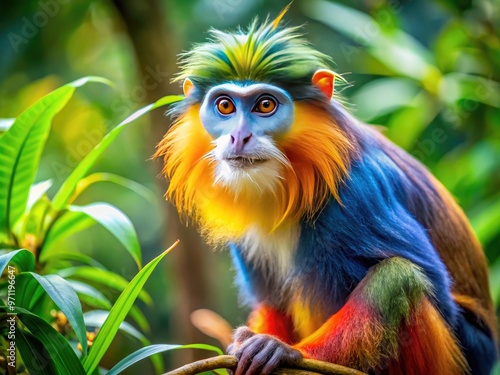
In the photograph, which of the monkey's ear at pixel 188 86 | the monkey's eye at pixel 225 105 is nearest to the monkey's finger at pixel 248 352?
the monkey's eye at pixel 225 105

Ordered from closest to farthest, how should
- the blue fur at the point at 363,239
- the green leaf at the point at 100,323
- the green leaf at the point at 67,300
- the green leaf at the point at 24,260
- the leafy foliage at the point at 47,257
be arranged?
the green leaf at the point at 67,300 < the leafy foliage at the point at 47,257 < the green leaf at the point at 24,260 < the blue fur at the point at 363,239 < the green leaf at the point at 100,323

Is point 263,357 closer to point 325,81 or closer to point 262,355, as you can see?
point 262,355

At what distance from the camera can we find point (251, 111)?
322 cm

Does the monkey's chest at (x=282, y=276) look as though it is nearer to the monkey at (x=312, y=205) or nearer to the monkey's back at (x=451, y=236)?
the monkey at (x=312, y=205)

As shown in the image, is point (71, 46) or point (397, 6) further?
point (71, 46)

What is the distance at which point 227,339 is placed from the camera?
4023 mm

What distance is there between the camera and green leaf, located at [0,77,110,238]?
3.15 metres

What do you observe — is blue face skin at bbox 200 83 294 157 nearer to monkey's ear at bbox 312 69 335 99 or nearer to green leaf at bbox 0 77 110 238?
monkey's ear at bbox 312 69 335 99

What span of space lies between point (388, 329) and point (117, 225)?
1348mm

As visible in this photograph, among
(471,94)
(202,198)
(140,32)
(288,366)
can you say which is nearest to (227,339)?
(202,198)

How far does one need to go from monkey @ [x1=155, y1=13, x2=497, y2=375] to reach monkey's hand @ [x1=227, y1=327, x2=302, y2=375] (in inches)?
0.6

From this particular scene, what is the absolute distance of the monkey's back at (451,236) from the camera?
147 inches

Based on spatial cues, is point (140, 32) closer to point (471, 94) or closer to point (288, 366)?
point (471, 94)

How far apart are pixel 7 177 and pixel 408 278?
193 cm
